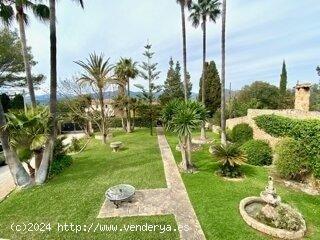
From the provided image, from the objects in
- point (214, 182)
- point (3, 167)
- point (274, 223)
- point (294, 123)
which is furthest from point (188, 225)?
point (3, 167)

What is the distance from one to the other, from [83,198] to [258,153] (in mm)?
10114

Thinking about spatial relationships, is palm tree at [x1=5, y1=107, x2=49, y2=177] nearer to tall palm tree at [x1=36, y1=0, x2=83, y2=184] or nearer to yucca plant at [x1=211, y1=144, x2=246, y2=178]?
tall palm tree at [x1=36, y1=0, x2=83, y2=184]

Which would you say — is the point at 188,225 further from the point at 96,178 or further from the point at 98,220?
the point at 96,178

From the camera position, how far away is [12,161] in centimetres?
1130

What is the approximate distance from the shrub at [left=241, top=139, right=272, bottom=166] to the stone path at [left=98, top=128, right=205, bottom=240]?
5780 millimetres

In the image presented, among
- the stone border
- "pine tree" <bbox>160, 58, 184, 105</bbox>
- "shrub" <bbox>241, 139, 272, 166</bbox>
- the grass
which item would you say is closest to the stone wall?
"shrub" <bbox>241, 139, 272, 166</bbox>

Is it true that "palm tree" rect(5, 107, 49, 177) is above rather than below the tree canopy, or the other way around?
below

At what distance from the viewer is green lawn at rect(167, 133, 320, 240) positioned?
786cm

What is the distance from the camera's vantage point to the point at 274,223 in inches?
315

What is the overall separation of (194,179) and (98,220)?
5.29 m

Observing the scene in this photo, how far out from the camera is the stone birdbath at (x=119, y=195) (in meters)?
9.07

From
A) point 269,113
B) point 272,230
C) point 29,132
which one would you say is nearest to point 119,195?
point 272,230

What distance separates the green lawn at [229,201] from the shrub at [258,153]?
106 centimetres

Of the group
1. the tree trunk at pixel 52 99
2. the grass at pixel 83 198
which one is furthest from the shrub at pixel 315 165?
the tree trunk at pixel 52 99
